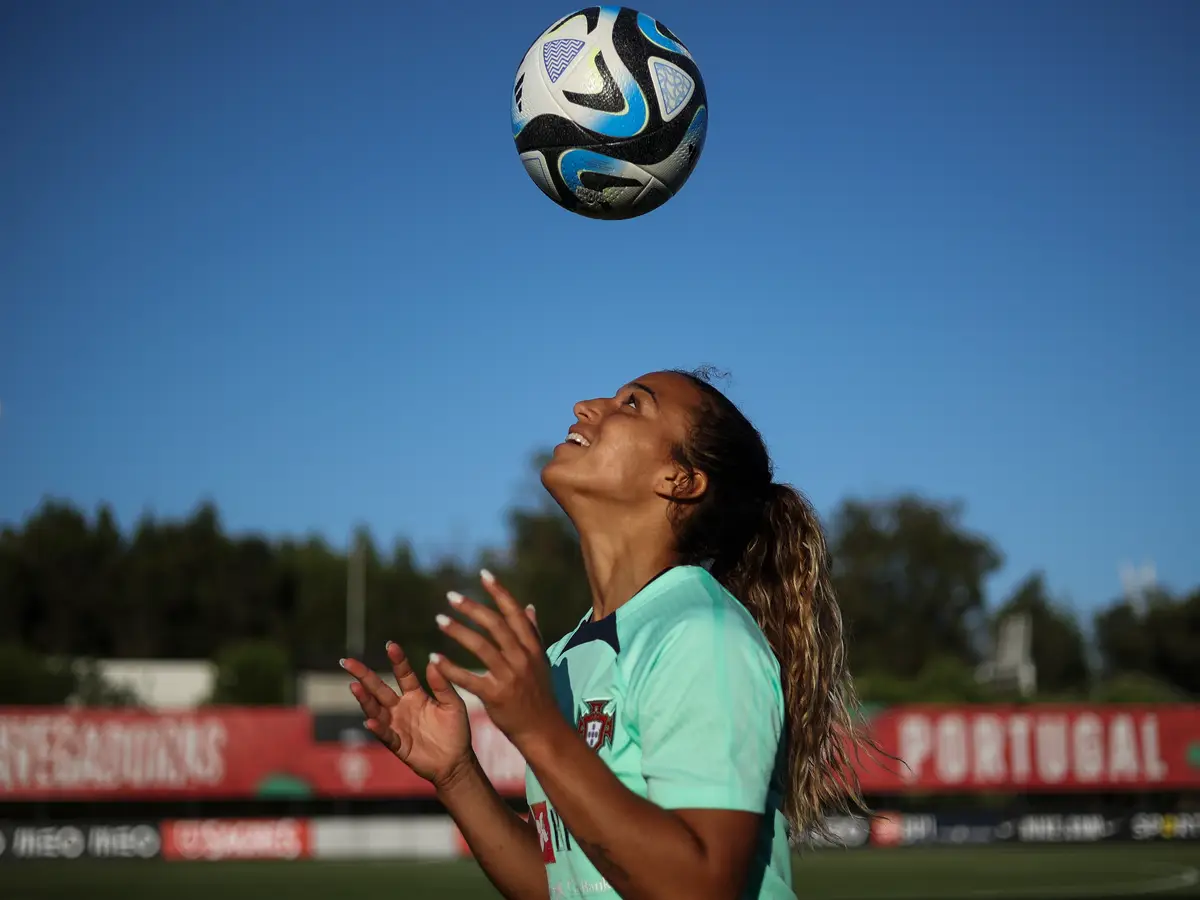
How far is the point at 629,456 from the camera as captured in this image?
3.11 meters

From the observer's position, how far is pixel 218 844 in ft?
83.6

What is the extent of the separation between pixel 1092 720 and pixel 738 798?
25.5 meters

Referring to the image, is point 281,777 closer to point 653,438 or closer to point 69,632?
point 653,438

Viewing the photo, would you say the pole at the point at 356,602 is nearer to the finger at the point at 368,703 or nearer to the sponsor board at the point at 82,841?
the sponsor board at the point at 82,841

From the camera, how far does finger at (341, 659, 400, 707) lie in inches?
126

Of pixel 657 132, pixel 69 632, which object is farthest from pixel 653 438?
pixel 69 632

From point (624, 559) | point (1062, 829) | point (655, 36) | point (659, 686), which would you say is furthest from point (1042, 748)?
point (659, 686)

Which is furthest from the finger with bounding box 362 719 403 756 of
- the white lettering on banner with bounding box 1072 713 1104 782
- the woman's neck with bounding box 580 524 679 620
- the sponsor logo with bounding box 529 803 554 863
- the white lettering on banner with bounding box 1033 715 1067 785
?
the white lettering on banner with bounding box 1072 713 1104 782

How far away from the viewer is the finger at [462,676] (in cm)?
235

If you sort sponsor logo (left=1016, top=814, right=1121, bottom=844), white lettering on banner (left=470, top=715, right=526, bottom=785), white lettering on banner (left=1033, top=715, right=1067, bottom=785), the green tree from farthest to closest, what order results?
the green tree, sponsor logo (left=1016, top=814, right=1121, bottom=844), white lettering on banner (left=1033, top=715, right=1067, bottom=785), white lettering on banner (left=470, top=715, right=526, bottom=785)

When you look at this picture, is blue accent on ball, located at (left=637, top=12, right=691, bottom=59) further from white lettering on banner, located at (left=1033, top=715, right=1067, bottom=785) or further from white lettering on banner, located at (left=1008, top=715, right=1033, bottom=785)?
white lettering on banner, located at (left=1033, top=715, right=1067, bottom=785)

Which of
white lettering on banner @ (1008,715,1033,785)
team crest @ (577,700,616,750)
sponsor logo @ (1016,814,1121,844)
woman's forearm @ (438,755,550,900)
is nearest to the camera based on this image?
team crest @ (577,700,616,750)

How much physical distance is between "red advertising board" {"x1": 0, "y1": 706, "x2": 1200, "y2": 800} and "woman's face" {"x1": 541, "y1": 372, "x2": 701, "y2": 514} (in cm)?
2099

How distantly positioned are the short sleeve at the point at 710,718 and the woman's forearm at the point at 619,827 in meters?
0.09
